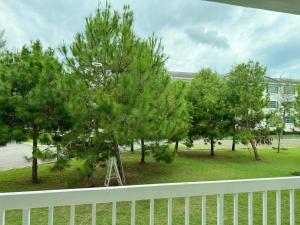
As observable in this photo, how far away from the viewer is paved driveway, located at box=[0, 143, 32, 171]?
4430mm

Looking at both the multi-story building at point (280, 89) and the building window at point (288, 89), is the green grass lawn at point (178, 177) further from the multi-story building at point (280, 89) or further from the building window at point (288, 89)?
the building window at point (288, 89)

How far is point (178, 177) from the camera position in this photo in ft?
15.9

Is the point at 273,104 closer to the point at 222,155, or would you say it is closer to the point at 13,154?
the point at 222,155

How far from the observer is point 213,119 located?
7.21 meters

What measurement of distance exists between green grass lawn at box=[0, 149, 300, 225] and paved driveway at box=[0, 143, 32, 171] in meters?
0.13

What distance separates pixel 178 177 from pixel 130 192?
13.1ft

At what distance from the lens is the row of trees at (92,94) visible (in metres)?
3.40

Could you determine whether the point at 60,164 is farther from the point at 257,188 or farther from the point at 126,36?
the point at 257,188

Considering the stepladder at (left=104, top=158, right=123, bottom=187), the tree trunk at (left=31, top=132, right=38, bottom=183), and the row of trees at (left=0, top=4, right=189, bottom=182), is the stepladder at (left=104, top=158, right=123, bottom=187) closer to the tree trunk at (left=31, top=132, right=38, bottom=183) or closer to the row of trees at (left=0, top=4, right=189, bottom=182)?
the row of trees at (left=0, top=4, right=189, bottom=182)

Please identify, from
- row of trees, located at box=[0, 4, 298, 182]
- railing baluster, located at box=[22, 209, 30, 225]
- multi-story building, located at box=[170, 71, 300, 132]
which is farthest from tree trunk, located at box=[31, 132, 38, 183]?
railing baluster, located at box=[22, 209, 30, 225]

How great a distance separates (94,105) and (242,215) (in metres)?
2.15

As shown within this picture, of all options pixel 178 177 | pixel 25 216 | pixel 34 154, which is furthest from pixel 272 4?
pixel 178 177

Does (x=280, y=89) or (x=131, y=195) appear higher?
(x=280, y=89)

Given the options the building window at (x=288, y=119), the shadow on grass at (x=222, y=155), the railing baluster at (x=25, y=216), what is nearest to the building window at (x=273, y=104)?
the building window at (x=288, y=119)
